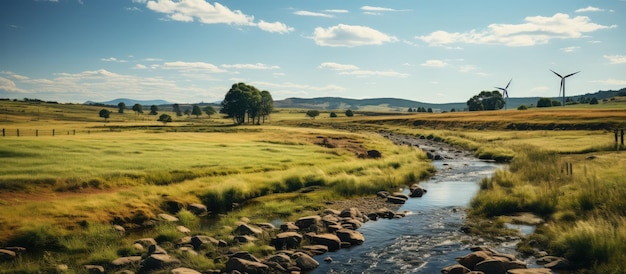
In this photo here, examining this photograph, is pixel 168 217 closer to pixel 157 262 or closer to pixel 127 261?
pixel 127 261

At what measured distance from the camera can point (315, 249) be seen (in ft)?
63.6

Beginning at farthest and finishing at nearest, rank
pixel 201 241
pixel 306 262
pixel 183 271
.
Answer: pixel 201 241
pixel 306 262
pixel 183 271

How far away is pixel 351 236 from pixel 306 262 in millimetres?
4034

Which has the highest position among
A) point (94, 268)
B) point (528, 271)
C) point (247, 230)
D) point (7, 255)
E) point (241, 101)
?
point (241, 101)

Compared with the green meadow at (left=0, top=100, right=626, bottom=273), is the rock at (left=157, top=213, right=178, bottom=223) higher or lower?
lower

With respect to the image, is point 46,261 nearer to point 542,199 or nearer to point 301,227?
point 301,227

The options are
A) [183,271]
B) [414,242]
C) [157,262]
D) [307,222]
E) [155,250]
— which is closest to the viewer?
[183,271]

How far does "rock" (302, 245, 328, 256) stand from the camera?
63.0ft

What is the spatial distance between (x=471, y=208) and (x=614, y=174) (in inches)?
442

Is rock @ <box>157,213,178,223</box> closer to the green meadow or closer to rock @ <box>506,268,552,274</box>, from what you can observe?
the green meadow

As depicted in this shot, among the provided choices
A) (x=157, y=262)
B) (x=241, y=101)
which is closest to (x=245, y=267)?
(x=157, y=262)

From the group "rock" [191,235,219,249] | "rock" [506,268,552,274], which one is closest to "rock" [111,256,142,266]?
"rock" [191,235,219,249]

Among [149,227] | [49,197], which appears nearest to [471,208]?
[149,227]

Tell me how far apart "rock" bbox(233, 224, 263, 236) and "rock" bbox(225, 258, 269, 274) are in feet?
14.8
